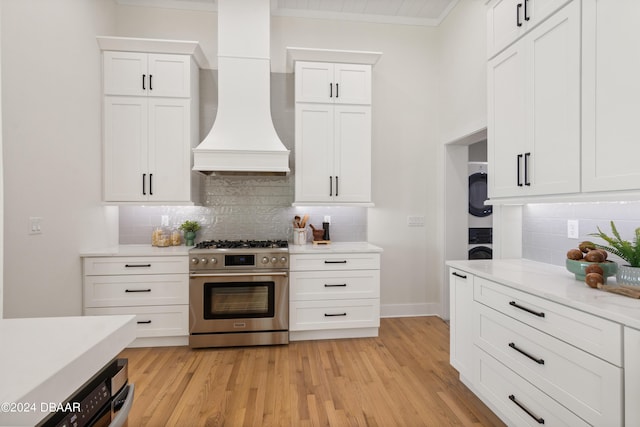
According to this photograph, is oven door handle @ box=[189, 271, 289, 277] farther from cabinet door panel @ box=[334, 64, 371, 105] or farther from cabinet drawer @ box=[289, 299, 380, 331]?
cabinet door panel @ box=[334, 64, 371, 105]

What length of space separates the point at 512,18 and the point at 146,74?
323 cm

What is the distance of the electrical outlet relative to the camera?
2.02m

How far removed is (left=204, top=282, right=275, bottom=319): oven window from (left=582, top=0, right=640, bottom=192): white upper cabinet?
2549mm

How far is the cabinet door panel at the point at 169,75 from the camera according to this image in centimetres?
314

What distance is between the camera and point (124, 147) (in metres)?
3.15

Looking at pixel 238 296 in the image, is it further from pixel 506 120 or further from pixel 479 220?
pixel 479 220

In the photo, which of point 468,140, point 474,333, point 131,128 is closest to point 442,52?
point 468,140

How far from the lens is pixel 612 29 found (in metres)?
1.46

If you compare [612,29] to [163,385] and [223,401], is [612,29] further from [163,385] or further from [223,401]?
[163,385]

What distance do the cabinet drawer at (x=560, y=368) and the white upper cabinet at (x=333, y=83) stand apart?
2465mm

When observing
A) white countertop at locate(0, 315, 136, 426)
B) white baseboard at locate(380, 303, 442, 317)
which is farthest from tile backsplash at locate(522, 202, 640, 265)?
white countertop at locate(0, 315, 136, 426)

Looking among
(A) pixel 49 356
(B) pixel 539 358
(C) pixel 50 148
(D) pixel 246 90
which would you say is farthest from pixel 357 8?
(A) pixel 49 356

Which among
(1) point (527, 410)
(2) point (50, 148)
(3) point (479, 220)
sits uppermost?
(2) point (50, 148)

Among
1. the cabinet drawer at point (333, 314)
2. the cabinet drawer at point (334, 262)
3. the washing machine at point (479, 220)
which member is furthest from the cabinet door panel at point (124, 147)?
the washing machine at point (479, 220)
